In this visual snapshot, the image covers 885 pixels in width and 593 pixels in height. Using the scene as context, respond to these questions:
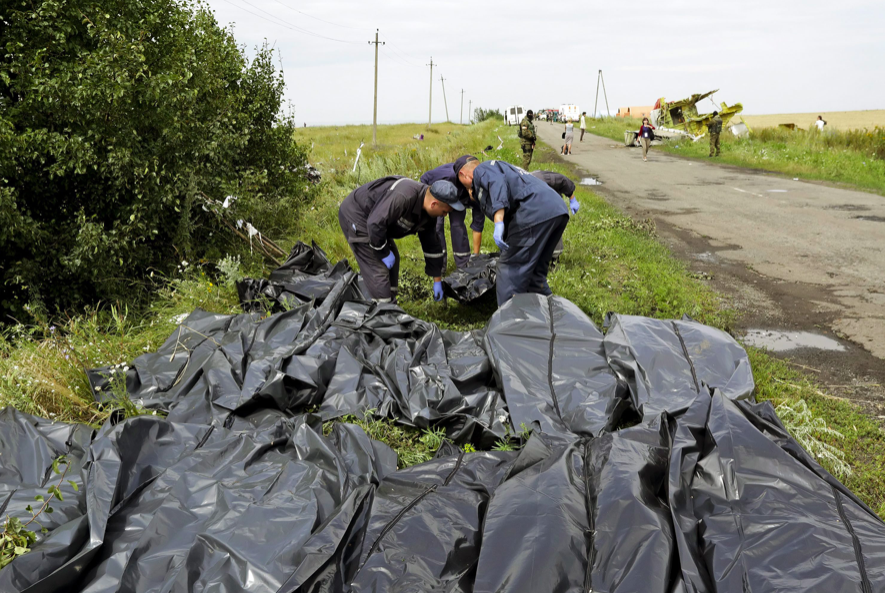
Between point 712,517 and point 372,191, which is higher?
point 372,191

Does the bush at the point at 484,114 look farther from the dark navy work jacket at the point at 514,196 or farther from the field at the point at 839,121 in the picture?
the dark navy work jacket at the point at 514,196

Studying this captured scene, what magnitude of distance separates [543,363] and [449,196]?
1625 mm

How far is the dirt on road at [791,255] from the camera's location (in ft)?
13.4

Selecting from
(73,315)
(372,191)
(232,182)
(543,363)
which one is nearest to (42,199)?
(73,315)

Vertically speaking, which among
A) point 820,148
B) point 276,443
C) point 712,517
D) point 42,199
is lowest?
point 276,443

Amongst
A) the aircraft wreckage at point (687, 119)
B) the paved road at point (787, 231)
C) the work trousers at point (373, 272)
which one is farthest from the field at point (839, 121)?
the work trousers at point (373, 272)

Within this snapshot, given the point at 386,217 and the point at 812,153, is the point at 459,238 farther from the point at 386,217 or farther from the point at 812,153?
the point at 812,153

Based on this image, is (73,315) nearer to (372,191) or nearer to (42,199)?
(42,199)

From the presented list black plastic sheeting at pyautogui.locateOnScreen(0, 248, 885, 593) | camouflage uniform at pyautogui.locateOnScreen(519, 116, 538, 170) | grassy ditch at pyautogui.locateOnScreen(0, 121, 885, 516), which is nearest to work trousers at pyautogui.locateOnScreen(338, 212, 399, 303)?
grassy ditch at pyautogui.locateOnScreen(0, 121, 885, 516)

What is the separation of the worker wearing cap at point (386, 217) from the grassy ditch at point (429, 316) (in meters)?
0.64

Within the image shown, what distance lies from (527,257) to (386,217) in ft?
3.77

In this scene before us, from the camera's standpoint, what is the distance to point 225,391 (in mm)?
3262

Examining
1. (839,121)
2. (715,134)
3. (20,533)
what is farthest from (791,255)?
(839,121)

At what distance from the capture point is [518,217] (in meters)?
4.33
